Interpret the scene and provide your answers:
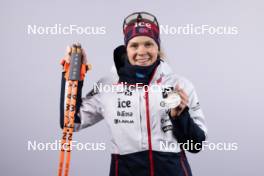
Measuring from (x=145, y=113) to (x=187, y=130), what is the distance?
5.9 inches

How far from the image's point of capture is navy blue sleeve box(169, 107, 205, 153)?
4.42 ft

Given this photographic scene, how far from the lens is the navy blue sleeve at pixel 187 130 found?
135cm

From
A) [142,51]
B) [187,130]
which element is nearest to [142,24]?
[142,51]

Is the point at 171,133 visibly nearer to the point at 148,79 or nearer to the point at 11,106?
the point at 148,79

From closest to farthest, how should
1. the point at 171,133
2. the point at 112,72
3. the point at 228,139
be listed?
the point at 171,133
the point at 112,72
the point at 228,139

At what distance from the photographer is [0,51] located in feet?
6.74

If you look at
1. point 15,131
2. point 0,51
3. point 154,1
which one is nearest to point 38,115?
point 15,131

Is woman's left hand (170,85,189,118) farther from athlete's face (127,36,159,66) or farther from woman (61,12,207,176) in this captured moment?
athlete's face (127,36,159,66)

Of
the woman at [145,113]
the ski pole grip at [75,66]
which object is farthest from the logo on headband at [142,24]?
the ski pole grip at [75,66]

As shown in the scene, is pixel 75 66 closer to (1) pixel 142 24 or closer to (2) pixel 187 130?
Result: (1) pixel 142 24

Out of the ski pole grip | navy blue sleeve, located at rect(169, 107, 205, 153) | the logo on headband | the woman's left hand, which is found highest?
the logo on headband

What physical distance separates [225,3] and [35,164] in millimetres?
1103

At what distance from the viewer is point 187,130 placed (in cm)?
137

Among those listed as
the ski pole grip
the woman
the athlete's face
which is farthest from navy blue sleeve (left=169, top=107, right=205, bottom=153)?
the ski pole grip
